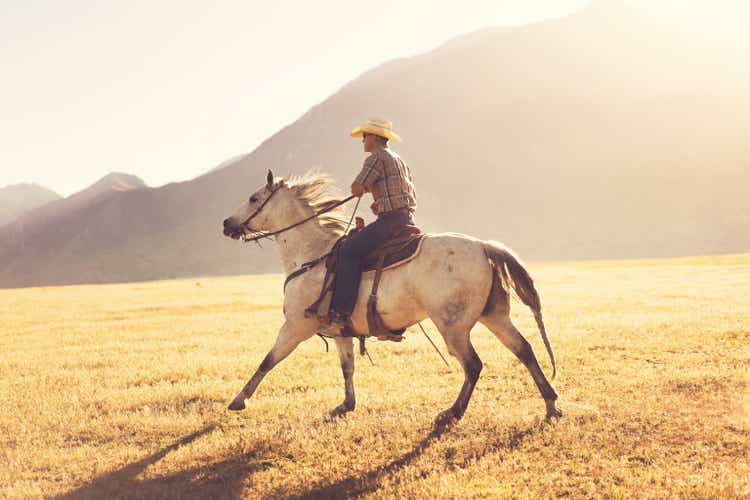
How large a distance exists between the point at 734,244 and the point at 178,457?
527 feet

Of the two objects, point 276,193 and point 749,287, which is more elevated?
point 276,193

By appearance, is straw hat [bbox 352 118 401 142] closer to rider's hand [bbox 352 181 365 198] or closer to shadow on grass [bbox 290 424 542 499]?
rider's hand [bbox 352 181 365 198]

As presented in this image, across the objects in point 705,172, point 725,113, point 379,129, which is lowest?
point 379,129

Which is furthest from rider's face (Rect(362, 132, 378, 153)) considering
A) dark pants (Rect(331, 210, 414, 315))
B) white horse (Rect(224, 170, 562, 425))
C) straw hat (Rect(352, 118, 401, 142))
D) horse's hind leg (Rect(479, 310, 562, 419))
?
horse's hind leg (Rect(479, 310, 562, 419))

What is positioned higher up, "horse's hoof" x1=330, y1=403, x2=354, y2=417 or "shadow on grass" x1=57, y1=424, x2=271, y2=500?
"shadow on grass" x1=57, y1=424, x2=271, y2=500

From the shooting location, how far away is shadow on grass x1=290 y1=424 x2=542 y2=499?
5.96 m

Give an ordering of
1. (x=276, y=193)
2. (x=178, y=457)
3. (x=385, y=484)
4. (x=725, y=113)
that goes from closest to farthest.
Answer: (x=385, y=484), (x=178, y=457), (x=276, y=193), (x=725, y=113)

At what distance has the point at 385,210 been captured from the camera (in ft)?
27.2

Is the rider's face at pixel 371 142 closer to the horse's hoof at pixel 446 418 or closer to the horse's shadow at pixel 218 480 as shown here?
the horse's hoof at pixel 446 418

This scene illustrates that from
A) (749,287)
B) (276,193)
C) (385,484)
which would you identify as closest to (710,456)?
(385,484)

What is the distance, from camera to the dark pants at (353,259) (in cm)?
809

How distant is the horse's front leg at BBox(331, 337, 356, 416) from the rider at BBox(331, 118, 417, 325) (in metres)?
1.24

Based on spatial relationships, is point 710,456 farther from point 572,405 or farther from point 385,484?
point 385,484

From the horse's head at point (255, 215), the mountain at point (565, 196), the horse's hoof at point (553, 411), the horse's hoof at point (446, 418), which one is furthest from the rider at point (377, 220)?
the mountain at point (565, 196)
